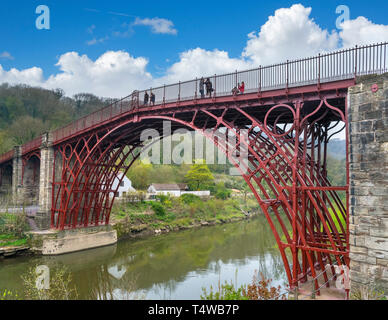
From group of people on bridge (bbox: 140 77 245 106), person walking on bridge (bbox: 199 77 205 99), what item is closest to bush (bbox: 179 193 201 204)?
group of people on bridge (bbox: 140 77 245 106)

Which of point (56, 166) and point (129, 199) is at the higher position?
point (56, 166)

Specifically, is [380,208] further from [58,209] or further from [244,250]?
[58,209]

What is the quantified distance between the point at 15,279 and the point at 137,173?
3067 cm

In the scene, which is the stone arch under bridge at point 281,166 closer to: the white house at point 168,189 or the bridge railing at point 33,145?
the bridge railing at point 33,145

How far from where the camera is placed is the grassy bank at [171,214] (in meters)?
30.5

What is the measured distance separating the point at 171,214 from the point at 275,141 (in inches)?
1040

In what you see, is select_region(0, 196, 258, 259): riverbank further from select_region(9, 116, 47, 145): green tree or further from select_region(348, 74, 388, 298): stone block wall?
select_region(9, 116, 47, 145): green tree

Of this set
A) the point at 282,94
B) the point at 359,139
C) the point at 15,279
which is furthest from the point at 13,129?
the point at 359,139

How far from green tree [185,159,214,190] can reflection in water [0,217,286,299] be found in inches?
818

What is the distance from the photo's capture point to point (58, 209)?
24578mm

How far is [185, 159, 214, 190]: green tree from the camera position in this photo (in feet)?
165

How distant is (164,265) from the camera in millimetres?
20188

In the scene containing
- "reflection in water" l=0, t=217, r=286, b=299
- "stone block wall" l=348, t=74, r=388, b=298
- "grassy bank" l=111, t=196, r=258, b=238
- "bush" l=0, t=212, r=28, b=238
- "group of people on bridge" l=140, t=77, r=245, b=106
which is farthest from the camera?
"grassy bank" l=111, t=196, r=258, b=238

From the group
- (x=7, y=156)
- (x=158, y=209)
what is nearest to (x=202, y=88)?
(x=158, y=209)
